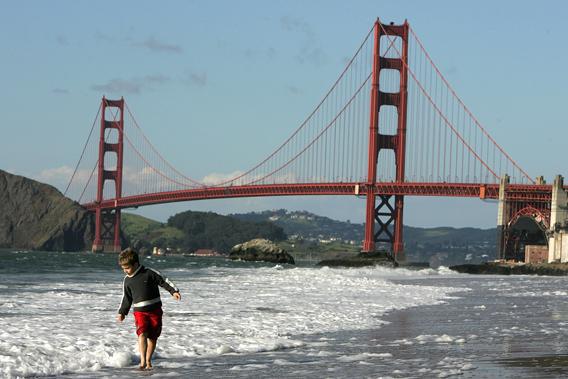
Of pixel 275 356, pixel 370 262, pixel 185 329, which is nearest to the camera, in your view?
pixel 275 356

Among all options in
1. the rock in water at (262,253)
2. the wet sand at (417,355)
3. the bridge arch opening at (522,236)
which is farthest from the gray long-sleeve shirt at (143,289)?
the rock in water at (262,253)

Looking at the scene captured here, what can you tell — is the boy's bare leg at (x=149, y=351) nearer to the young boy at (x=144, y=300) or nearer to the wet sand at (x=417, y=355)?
the young boy at (x=144, y=300)

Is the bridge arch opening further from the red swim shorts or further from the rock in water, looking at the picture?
the red swim shorts

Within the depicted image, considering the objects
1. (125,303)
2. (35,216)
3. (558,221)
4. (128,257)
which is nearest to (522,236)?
(558,221)

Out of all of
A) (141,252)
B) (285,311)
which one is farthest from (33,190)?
(285,311)

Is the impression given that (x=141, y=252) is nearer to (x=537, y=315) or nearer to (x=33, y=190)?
(x=33, y=190)

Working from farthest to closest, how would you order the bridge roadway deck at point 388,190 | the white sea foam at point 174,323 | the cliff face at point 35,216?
the cliff face at point 35,216 < the bridge roadway deck at point 388,190 < the white sea foam at point 174,323
